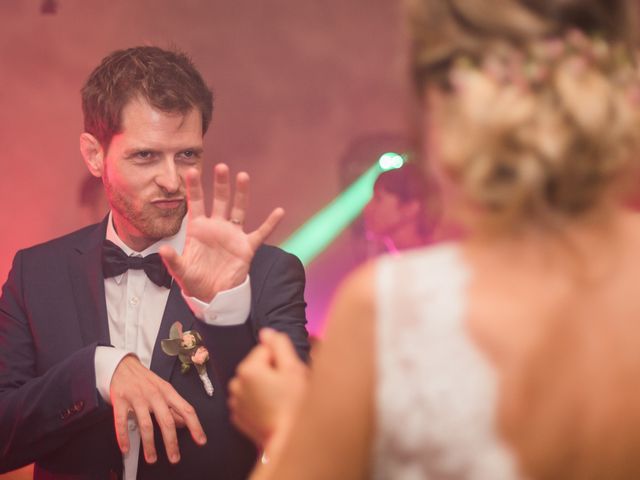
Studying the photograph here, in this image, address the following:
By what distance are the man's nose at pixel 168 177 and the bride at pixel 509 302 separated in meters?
1.60

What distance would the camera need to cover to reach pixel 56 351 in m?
2.42

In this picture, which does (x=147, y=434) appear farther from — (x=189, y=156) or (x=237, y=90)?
(x=237, y=90)

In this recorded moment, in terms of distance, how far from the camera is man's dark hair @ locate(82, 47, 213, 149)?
260cm

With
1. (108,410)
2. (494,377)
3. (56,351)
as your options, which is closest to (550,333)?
(494,377)

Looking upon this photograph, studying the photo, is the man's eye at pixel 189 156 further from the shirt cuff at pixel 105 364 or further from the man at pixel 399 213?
the man at pixel 399 213

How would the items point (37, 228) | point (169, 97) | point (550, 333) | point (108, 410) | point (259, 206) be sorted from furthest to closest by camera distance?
point (259, 206)
point (37, 228)
point (169, 97)
point (108, 410)
point (550, 333)

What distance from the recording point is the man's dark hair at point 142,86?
2596mm

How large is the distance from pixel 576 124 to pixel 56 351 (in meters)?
1.85

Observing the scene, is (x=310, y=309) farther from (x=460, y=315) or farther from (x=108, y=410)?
(x=460, y=315)

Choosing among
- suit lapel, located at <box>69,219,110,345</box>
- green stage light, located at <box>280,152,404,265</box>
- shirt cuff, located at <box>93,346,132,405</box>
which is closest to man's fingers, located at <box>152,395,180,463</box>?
shirt cuff, located at <box>93,346,132,405</box>

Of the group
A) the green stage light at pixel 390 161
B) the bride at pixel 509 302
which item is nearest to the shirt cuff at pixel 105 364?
the bride at pixel 509 302

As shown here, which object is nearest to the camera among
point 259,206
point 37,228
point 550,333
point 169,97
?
point 550,333

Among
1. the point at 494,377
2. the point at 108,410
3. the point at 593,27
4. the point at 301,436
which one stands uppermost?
the point at 593,27

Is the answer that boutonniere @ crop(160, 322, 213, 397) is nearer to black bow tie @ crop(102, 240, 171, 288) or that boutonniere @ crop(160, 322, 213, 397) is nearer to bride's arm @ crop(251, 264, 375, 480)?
black bow tie @ crop(102, 240, 171, 288)
